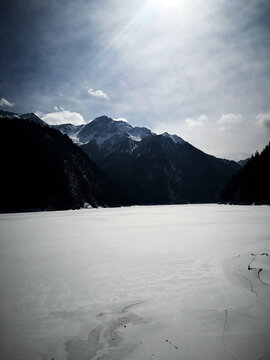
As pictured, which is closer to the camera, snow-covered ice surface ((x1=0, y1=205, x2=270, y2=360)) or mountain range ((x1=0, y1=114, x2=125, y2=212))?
snow-covered ice surface ((x1=0, y1=205, x2=270, y2=360))

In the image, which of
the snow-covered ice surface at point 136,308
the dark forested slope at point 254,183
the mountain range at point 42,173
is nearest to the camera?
the snow-covered ice surface at point 136,308

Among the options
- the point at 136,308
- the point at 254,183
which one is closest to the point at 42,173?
the point at 254,183

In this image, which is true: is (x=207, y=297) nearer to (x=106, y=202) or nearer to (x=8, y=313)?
(x=8, y=313)

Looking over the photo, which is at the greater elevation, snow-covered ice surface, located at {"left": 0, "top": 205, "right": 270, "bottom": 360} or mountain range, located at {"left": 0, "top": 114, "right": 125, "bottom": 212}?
mountain range, located at {"left": 0, "top": 114, "right": 125, "bottom": 212}

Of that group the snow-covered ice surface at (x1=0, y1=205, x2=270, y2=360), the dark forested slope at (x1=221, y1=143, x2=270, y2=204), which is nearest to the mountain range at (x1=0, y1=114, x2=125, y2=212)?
the dark forested slope at (x1=221, y1=143, x2=270, y2=204)

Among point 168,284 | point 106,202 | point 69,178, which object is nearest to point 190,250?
point 168,284

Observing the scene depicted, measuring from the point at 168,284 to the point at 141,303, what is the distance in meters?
1.94

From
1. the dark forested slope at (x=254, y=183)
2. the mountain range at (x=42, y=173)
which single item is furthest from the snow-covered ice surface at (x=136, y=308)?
the dark forested slope at (x=254, y=183)

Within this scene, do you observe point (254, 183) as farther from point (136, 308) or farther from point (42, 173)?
point (136, 308)

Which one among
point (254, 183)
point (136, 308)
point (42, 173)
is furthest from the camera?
point (42, 173)

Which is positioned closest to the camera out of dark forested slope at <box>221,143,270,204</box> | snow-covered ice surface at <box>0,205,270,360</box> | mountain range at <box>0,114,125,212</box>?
snow-covered ice surface at <box>0,205,270,360</box>

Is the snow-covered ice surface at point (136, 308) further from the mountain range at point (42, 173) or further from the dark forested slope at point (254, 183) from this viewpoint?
the dark forested slope at point (254, 183)

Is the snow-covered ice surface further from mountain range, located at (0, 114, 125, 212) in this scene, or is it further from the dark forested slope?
the dark forested slope

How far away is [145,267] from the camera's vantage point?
11500 mm
